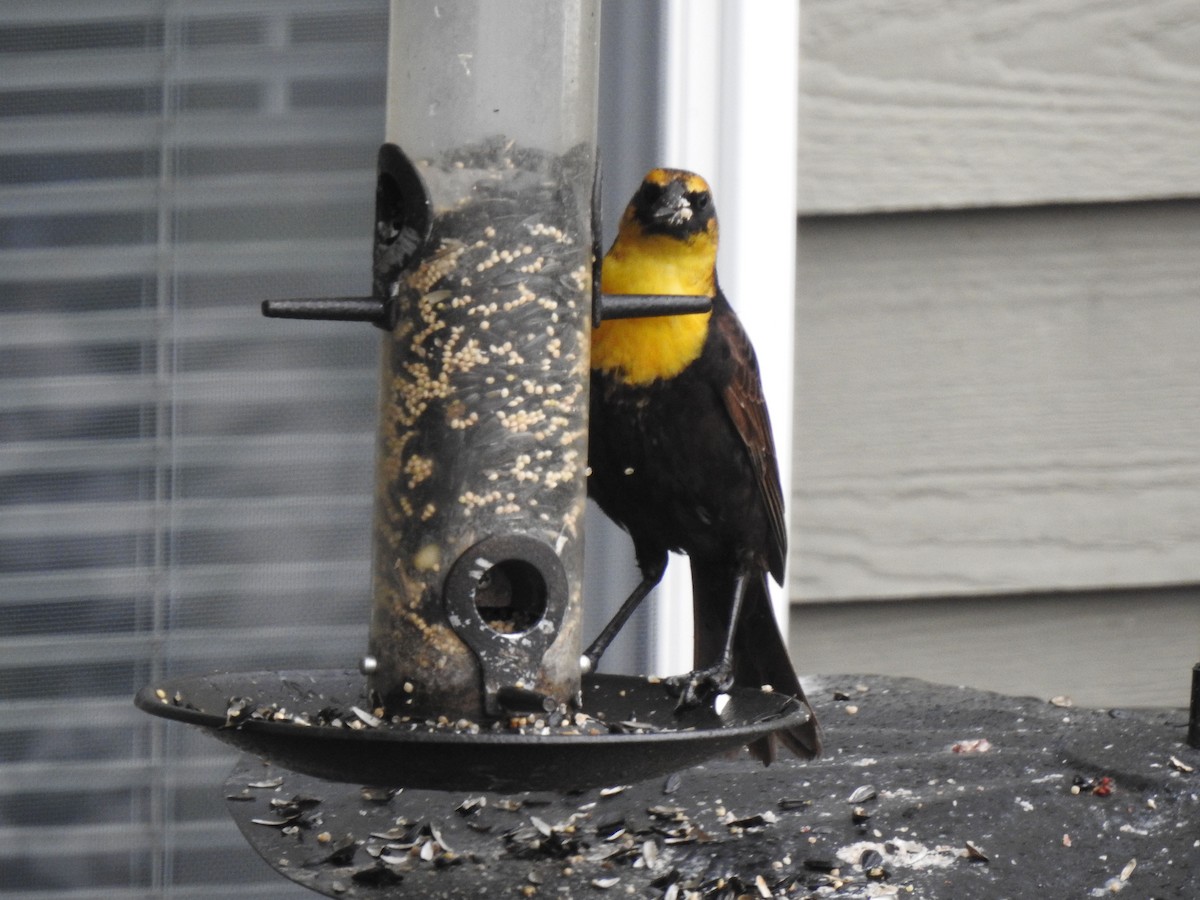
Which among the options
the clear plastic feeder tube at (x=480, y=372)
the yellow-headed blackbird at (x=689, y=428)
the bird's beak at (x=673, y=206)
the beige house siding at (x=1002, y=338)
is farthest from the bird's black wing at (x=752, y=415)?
the clear plastic feeder tube at (x=480, y=372)

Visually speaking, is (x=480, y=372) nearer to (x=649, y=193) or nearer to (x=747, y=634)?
(x=649, y=193)

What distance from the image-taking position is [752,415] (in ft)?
5.85

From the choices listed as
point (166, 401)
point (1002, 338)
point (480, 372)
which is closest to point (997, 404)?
point (1002, 338)

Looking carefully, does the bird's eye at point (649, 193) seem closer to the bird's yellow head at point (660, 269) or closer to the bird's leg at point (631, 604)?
the bird's yellow head at point (660, 269)

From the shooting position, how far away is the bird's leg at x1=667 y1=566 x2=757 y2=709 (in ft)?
5.00

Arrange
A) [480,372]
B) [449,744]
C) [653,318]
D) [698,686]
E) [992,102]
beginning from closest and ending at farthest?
[449,744]
[480,372]
[698,686]
[653,318]
[992,102]

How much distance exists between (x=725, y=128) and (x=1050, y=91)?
42 centimetres

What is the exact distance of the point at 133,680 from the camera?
2.15m

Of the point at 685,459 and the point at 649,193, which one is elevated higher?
the point at 649,193

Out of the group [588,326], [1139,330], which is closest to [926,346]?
[1139,330]

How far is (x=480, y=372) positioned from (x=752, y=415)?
1.47 ft

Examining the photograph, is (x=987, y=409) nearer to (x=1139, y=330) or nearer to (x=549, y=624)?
(x=1139, y=330)

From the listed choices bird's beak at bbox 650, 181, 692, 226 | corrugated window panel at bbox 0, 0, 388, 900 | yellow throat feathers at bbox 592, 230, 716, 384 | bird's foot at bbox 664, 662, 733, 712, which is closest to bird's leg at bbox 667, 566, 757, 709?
bird's foot at bbox 664, 662, 733, 712

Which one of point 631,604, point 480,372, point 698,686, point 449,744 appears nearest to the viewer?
point 449,744
